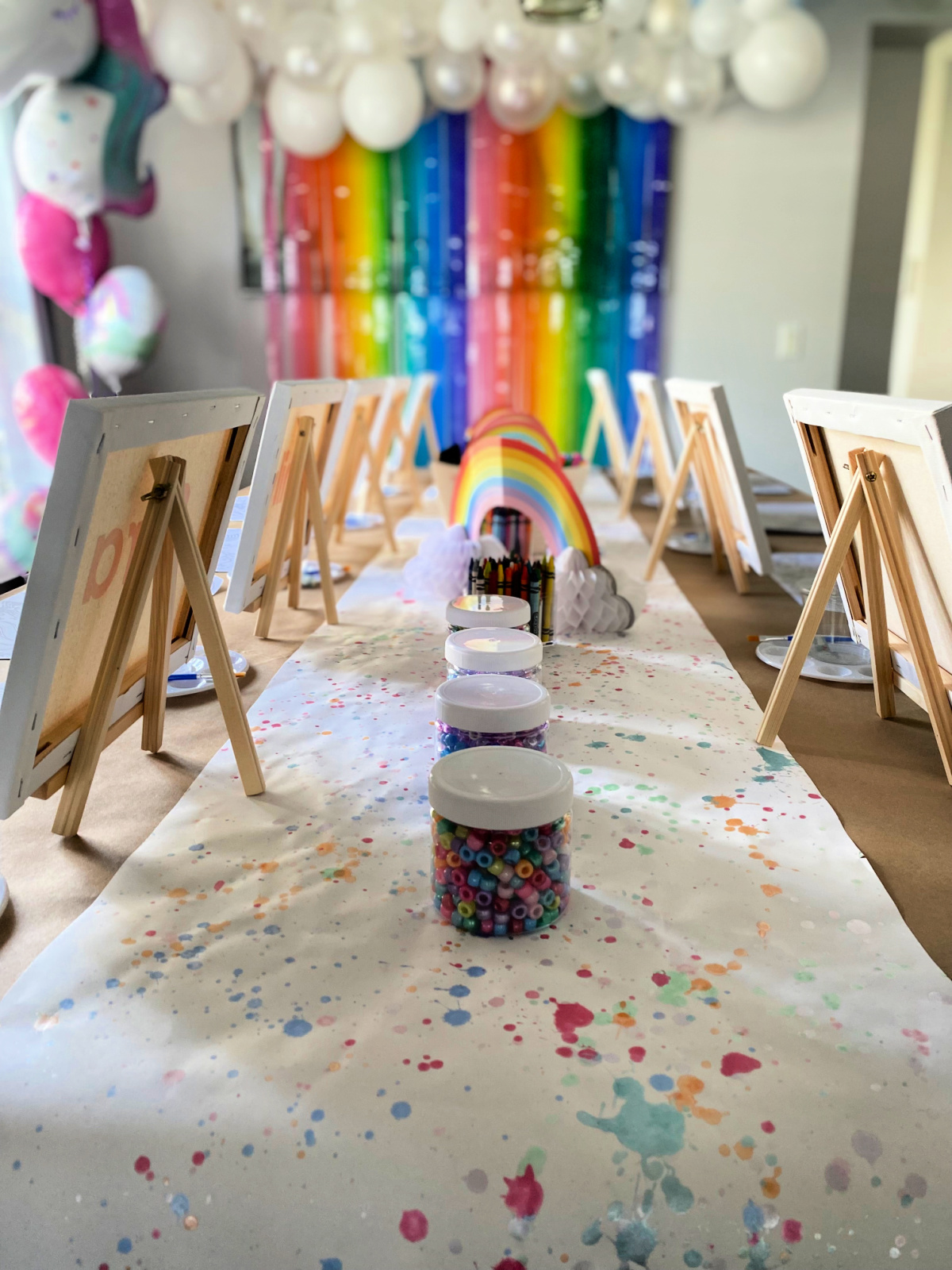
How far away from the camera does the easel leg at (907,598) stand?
1312 mm

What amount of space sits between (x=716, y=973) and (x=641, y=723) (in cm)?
68

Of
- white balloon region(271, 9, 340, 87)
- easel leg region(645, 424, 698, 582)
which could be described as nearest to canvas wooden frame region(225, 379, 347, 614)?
easel leg region(645, 424, 698, 582)

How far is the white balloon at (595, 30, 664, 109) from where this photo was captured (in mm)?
3967

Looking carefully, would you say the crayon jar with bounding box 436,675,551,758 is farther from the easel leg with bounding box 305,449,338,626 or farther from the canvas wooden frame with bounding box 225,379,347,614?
the easel leg with bounding box 305,449,338,626

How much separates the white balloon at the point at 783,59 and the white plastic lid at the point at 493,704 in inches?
144

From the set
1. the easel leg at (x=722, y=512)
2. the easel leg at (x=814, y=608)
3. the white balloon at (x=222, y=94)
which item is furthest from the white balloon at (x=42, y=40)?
the easel leg at (x=814, y=608)

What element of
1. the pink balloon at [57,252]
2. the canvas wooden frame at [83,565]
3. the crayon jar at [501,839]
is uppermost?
the pink balloon at [57,252]

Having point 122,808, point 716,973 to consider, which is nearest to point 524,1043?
point 716,973

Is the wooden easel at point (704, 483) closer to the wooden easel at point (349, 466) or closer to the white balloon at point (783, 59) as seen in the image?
the wooden easel at point (349, 466)

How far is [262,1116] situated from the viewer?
30.5 inches

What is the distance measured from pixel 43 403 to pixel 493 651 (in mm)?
3167

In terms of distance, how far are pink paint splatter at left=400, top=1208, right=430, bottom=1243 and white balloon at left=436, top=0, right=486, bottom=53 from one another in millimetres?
3998

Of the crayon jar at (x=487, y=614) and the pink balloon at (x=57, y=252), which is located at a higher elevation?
the pink balloon at (x=57, y=252)

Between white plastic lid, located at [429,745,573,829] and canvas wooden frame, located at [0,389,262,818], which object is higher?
canvas wooden frame, located at [0,389,262,818]
